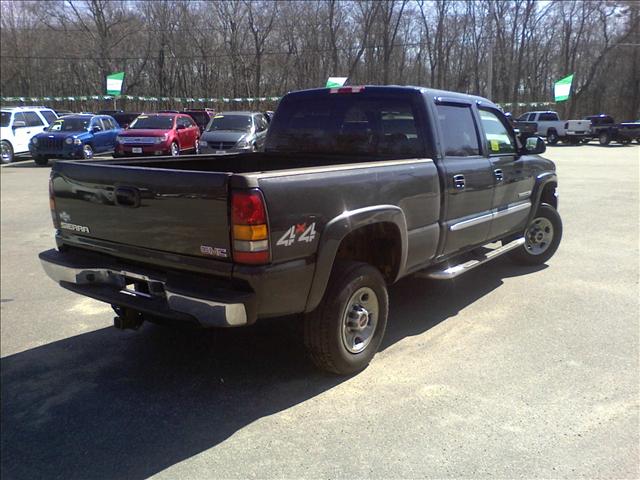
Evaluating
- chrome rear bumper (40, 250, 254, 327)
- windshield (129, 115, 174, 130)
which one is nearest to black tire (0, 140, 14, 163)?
windshield (129, 115, 174, 130)

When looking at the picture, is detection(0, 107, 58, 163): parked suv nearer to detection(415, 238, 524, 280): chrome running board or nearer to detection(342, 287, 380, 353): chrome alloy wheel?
detection(415, 238, 524, 280): chrome running board

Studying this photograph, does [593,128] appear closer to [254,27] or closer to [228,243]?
[254,27]

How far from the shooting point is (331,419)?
3.27 meters

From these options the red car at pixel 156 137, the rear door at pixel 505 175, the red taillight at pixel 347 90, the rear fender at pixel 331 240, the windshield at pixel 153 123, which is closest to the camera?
the rear fender at pixel 331 240

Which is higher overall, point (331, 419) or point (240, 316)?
point (240, 316)

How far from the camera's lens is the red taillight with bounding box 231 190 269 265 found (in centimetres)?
292

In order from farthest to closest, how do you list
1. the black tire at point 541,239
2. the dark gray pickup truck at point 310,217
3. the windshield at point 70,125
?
the windshield at point 70,125 < the black tire at point 541,239 < the dark gray pickup truck at point 310,217

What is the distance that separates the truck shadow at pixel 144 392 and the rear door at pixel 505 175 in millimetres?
1230

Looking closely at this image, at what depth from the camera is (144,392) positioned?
11.8ft

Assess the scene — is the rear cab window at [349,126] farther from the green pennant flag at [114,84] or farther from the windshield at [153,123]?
the green pennant flag at [114,84]

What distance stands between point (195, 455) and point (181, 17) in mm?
41506

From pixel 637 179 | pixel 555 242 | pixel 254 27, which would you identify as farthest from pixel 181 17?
pixel 555 242

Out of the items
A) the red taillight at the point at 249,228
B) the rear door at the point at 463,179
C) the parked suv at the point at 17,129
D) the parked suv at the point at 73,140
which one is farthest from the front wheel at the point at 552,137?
the red taillight at the point at 249,228

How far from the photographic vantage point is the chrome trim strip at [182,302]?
2938 millimetres
